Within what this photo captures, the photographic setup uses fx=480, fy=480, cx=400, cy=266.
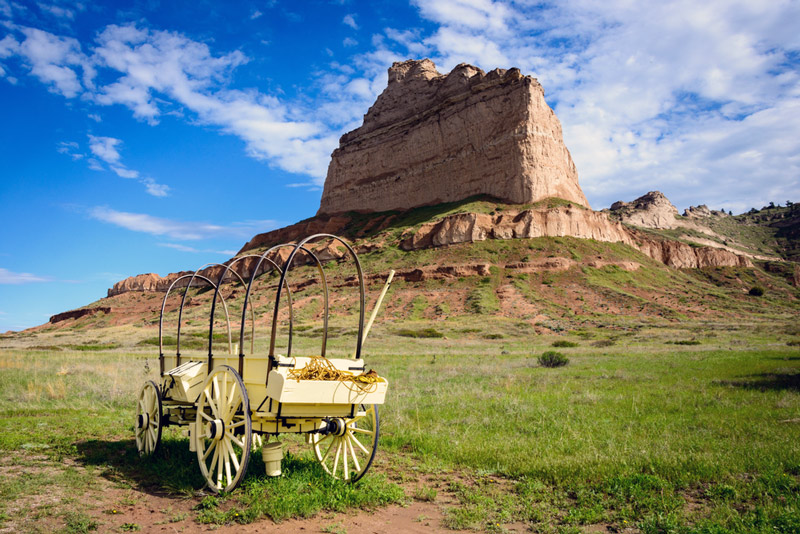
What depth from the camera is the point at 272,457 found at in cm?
568

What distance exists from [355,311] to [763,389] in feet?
158

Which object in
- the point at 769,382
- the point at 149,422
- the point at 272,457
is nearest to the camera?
the point at 272,457

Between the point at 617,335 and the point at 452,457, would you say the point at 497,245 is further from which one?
the point at 452,457

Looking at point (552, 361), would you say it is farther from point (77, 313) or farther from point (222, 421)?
point (77, 313)

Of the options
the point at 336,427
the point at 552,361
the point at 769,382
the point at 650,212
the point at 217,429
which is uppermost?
the point at 650,212

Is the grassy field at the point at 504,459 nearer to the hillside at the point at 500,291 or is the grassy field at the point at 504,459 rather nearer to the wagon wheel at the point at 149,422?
the wagon wheel at the point at 149,422

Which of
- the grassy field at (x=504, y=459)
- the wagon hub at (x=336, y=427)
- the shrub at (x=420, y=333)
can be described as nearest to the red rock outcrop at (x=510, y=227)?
the shrub at (x=420, y=333)

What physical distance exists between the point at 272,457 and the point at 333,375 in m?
1.24

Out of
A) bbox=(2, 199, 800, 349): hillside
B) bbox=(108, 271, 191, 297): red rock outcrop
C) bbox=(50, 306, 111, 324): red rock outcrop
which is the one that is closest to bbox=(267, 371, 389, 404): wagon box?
bbox=(2, 199, 800, 349): hillside

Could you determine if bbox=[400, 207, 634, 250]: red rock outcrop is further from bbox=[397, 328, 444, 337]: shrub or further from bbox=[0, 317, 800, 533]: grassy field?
bbox=[0, 317, 800, 533]: grassy field

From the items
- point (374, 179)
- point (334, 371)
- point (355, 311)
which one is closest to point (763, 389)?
point (334, 371)

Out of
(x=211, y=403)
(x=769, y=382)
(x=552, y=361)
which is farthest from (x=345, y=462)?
(x=552, y=361)

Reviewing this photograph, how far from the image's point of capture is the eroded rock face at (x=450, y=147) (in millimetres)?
81188

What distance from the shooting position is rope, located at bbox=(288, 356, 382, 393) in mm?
5364
